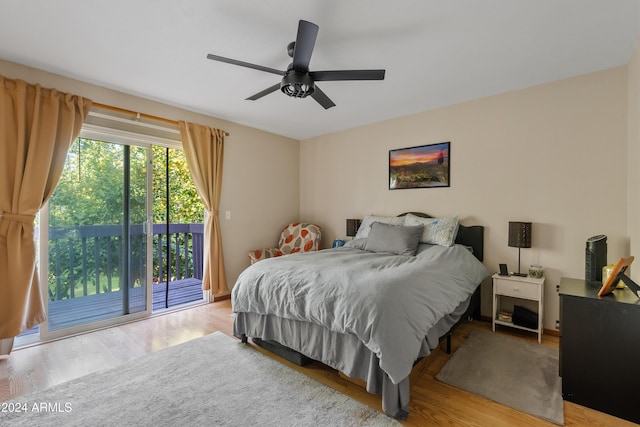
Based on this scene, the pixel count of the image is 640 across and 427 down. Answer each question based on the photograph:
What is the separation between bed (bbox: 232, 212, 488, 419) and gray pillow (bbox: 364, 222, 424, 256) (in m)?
0.01

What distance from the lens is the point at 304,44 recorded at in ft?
5.82

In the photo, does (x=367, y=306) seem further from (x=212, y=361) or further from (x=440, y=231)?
(x=440, y=231)

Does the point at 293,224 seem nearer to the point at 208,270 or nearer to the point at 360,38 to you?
the point at 208,270

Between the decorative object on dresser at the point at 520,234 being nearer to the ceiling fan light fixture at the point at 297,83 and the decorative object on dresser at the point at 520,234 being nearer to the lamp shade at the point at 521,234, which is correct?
the lamp shade at the point at 521,234

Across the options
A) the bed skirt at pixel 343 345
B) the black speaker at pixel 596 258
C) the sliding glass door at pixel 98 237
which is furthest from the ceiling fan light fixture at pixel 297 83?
the black speaker at pixel 596 258

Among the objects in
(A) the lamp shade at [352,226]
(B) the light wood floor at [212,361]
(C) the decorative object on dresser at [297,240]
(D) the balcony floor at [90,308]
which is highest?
(A) the lamp shade at [352,226]

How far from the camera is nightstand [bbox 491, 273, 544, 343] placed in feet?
8.59

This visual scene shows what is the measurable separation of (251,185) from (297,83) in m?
2.53

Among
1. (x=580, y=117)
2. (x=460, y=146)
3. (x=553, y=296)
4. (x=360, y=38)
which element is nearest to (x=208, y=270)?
(x=360, y=38)

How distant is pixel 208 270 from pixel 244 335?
4.75 feet

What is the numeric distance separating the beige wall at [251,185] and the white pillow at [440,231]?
2353 millimetres

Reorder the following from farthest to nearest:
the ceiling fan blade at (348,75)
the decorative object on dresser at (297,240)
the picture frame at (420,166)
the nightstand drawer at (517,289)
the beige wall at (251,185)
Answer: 1. the decorative object on dresser at (297,240)
2. the beige wall at (251,185)
3. the picture frame at (420,166)
4. the nightstand drawer at (517,289)
5. the ceiling fan blade at (348,75)

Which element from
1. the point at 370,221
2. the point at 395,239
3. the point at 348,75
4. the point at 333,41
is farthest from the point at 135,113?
the point at 395,239

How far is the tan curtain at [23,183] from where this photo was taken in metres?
2.37
